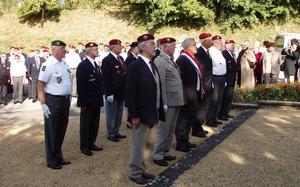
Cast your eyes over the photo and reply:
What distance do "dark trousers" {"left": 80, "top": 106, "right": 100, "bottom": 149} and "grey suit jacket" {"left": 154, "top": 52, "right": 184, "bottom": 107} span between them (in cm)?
151

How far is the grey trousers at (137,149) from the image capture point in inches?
255

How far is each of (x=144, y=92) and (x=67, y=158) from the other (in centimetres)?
236

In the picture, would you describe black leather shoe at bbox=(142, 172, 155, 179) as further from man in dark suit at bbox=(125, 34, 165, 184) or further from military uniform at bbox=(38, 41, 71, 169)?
military uniform at bbox=(38, 41, 71, 169)

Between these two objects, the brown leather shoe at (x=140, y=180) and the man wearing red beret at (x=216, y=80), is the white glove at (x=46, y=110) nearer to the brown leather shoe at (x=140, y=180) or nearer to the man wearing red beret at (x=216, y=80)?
the brown leather shoe at (x=140, y=180)

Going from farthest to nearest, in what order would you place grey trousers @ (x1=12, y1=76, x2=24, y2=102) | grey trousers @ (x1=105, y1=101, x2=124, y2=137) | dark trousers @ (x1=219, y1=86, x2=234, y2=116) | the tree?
the tree, grey trousers @ (x1=12, y1=76, x2=24, y2=102), dark trousers @ (x1=219, y1=86, x2=234, y2=116), grey trousers @ (x1=105, y1=101, x2=124, y2=137)

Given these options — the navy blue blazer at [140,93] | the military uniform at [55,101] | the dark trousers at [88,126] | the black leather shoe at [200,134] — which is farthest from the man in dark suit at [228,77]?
the navy blue blazer at [140,93]

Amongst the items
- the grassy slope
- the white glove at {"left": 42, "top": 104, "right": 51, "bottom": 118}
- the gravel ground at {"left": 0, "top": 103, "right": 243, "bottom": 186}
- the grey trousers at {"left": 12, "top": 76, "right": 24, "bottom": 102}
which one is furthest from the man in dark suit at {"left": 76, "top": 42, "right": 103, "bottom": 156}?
the grassy slope

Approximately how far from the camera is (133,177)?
655 centimetres

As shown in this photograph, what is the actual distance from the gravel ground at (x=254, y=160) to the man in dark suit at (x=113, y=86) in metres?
2.19

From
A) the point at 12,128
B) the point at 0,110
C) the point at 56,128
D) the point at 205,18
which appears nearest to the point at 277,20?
the point at 205,18

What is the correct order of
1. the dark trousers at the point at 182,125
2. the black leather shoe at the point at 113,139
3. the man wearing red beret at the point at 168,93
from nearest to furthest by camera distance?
the man wearing red beret at the point at 168,93
the dark trousers at the point at 182,125
the black leather shoe at the point at 113,139

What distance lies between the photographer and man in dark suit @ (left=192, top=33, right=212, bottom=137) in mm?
9172

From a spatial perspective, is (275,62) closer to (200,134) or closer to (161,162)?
(200,134)

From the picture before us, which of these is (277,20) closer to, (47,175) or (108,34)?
(108,34)
